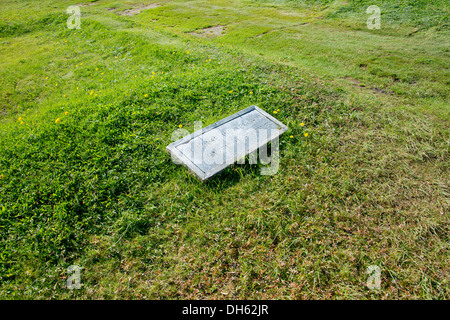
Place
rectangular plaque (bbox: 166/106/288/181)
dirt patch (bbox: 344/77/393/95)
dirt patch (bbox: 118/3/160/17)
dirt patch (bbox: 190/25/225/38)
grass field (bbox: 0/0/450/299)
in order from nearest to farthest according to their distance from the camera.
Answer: grass field (bbox: 0/0/450/299) → rectangular plaque (bbox: 166/106/288/181) → dirt patch (bbox: 344/77/393/95) → dirt patch (bbox: 190/25/225/38) → dirt patch (bbox: 118/3/160/17)

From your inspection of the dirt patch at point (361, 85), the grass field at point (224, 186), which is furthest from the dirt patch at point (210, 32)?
the dirt patch at point (361, 85)

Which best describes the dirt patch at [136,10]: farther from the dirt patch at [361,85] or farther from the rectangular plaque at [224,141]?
the rectangular plaque at [224,141]

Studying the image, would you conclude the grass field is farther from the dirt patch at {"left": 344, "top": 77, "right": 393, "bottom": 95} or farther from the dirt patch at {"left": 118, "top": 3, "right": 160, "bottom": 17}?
the dirt patch at {"left": 118, "top": 3, "right": 160, "bottom": 17}

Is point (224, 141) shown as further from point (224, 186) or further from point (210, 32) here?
point (210, 32)

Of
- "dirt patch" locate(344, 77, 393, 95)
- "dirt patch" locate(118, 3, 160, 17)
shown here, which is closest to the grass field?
"dirt patch" locate(344, 77, 393, 95)

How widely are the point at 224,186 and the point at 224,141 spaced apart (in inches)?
30.3

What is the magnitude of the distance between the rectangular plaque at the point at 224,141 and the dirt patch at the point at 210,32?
274 inches

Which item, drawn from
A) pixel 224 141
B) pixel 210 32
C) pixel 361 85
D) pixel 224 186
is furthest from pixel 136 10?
pixel 224 186

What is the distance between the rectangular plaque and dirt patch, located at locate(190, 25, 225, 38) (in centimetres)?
697

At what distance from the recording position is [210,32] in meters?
10.3

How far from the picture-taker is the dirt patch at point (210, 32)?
392 inches

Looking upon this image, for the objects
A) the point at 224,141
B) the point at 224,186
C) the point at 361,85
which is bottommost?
the point at 224,186

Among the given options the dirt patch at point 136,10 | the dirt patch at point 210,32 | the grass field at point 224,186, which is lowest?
the grass field at point 224,186

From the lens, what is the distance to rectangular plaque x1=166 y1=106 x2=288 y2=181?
3523 millimetres
